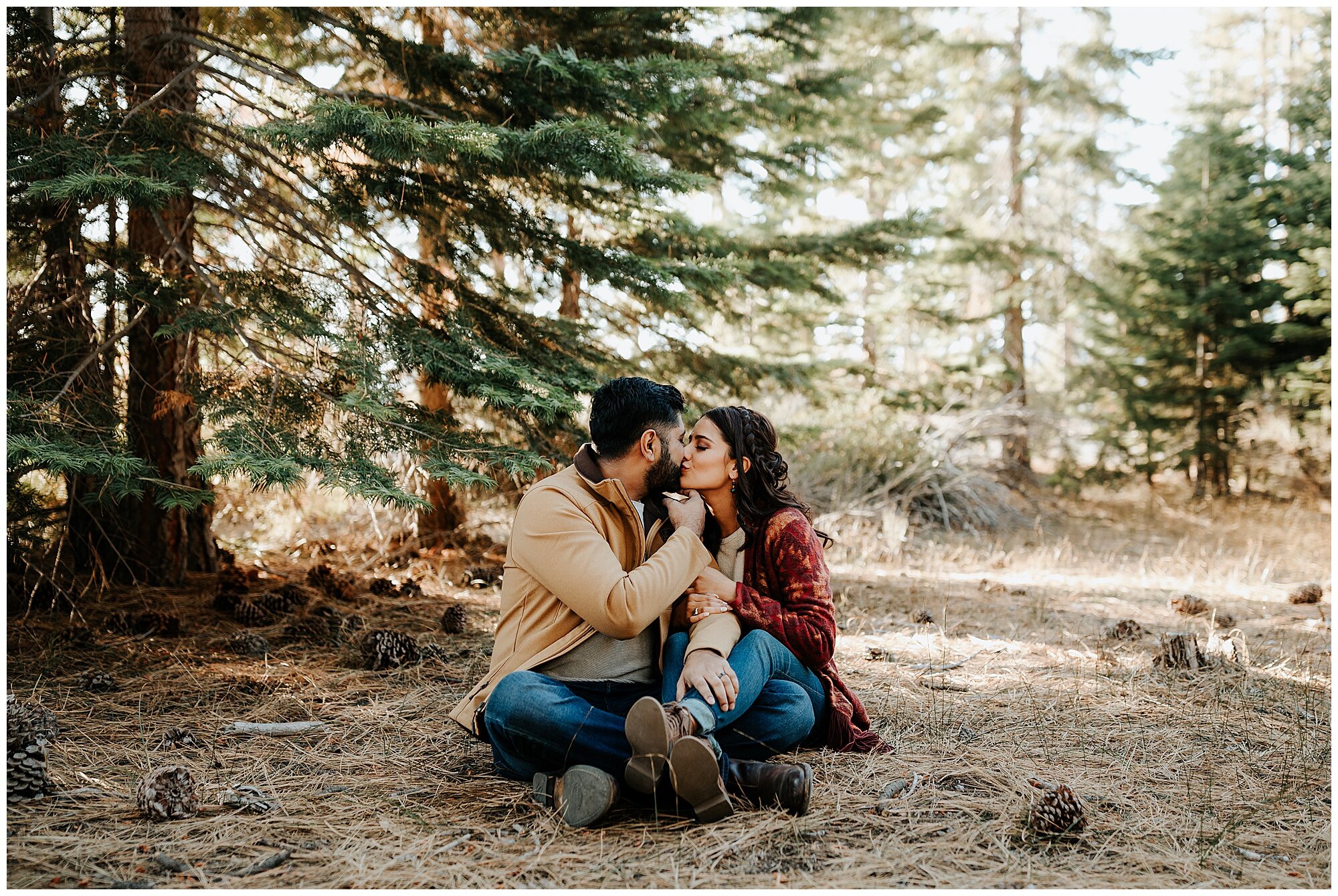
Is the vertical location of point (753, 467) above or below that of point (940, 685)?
above

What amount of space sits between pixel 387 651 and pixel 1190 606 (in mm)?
4897

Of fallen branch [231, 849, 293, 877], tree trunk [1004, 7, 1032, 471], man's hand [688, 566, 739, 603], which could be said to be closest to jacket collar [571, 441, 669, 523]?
man's hand [688, 566, 739, 603]

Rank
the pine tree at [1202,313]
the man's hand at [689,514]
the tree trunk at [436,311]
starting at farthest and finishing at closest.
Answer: the pine tree at [1202,313] → the tree trunk at [436,311] → the man's hand at [689,514]

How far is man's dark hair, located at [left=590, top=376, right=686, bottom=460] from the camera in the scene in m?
2.81

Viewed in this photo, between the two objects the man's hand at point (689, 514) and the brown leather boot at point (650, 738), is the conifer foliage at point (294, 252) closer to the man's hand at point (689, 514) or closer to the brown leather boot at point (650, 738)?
the man's hand at point (689, 514)

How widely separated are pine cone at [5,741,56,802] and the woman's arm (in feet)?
7.14

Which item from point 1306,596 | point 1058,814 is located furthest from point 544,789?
point 1306,596

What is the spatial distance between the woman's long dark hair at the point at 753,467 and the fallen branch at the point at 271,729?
6.06 ft

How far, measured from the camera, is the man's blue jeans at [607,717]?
2.51 meters

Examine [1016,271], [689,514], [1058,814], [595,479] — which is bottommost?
[1058,814]

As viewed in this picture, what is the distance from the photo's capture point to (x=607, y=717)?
2.52m

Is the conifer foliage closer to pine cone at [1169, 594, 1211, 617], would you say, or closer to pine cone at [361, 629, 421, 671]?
pine cone at [361, 629, 421, 671]

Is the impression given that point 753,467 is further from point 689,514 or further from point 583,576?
point 583,576

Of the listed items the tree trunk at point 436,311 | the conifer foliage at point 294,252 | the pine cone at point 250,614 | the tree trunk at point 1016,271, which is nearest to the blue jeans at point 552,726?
the conifer foliage at point 294,252
